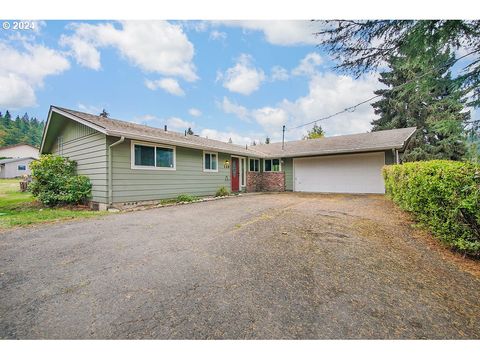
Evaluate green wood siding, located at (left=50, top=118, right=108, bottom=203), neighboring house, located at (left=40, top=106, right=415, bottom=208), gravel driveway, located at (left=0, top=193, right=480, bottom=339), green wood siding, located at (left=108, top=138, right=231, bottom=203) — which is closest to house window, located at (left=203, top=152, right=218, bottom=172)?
neighboring house, located at (left=40, top=106, right=415, bottom=208)

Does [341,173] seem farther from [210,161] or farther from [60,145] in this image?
[60,145]

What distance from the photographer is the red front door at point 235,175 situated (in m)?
12.8

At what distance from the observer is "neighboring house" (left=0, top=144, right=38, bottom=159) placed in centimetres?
4056

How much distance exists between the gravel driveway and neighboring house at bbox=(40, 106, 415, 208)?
356cm

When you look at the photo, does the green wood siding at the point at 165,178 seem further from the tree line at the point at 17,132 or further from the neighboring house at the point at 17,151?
the tree line at the point at 17,132

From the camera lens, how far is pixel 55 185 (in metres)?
7.65

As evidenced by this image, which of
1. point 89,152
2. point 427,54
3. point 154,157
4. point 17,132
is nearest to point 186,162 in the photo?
point 154,157

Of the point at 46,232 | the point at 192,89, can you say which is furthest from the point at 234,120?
the point at 46,232

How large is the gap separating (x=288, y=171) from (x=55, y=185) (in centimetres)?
1239

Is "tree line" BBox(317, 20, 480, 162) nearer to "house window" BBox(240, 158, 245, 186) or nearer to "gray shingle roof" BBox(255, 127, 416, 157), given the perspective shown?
"gray shingle roof" BBox(255, 127, 416, 157)

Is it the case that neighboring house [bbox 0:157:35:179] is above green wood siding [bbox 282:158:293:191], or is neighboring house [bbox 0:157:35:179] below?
above

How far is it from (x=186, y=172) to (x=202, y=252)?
6742 millimetres

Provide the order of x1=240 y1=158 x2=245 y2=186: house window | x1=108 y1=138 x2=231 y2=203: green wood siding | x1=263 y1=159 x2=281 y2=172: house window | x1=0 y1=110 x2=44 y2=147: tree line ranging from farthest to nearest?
1. x1=0 y1=110 x2=44 y2=147: tree line
2. x1=263 y1=159 x2=281 y2=172: house window
3. x1=240 y1=158 x2=245 y2=186: house window
4. x1=108 y1=138 x2=231 y2=203: green wood siding
